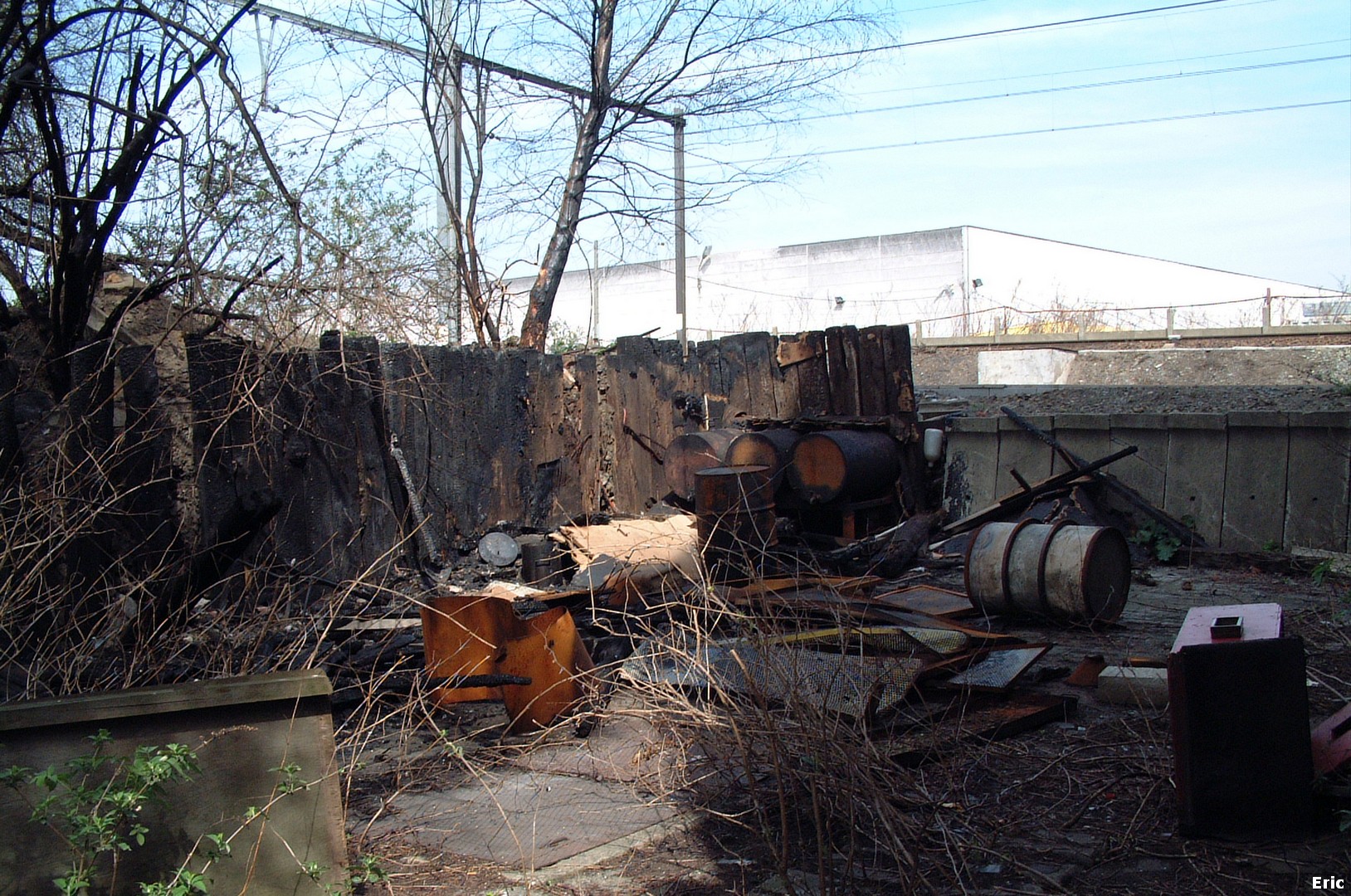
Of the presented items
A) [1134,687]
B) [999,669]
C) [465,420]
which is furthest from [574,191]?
[1134,687]

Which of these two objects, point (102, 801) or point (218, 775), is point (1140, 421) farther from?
point (102, 801)

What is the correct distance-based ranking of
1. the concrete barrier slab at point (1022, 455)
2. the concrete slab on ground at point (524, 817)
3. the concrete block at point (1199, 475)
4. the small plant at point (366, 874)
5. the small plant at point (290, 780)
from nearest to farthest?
1. the small plant at point (290, 780)
2. the small plant at point (366, 874)
3. the concrete slab on ground at point (524, 817)
4. the concrete block at point (1199, 475)
5. the concrete barrier slab at point (1022, 455)

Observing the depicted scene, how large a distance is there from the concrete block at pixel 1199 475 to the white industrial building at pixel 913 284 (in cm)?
2166

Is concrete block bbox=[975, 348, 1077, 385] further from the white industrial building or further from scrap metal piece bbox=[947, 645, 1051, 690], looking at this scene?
scrap metal piece bbox=[947, 645, 1051, 690]

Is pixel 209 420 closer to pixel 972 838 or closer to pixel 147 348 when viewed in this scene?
pixel 147 348

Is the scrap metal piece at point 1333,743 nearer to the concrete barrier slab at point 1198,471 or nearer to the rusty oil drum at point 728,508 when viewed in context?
the rusty oil drum at point 728,508

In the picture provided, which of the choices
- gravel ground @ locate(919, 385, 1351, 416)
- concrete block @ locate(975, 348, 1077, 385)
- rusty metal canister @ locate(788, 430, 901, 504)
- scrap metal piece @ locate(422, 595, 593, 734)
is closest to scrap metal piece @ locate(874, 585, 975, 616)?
rusty metal canister @ locate(788, 430, 901, 504)

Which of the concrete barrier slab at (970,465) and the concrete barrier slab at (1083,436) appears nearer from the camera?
the concrete barrier slab at (1083,436)

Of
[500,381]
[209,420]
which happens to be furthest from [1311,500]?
[209,420]

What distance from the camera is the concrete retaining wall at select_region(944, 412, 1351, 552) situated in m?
7.82

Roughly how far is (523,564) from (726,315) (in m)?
28.0

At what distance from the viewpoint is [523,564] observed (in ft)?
25.5

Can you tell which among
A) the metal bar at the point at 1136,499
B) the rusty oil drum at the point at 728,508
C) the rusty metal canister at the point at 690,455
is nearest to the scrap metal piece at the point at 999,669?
the rusty oil drum at the point at 728,508

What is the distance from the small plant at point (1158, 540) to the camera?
8.23m
